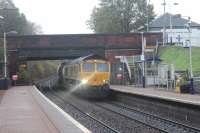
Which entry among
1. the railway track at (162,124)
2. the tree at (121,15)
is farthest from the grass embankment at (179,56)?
the tree at (121,15)

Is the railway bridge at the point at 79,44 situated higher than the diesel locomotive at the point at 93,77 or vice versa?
the railway bridge at the point at 79,44

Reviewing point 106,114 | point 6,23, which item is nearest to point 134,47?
point 106,114

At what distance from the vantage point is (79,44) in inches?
2547

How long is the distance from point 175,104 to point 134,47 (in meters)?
39.9

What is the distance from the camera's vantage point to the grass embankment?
53400 mm

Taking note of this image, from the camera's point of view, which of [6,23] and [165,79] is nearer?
[165,79]

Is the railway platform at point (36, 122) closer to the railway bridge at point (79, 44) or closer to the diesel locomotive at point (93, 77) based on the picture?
the diesel locomotive at point (93, 77)

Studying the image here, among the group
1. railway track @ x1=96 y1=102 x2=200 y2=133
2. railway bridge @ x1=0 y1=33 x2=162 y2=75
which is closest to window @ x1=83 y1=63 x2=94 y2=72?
railway track @ x1=96 y1=102 x2=200 y2=133

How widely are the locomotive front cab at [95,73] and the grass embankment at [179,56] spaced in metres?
12.8

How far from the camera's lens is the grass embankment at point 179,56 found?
175 ft

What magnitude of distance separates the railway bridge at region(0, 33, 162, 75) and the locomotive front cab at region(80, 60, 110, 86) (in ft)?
77.6

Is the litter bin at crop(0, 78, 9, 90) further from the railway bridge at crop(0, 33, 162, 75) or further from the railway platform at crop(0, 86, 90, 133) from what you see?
the railway platform at crop(0, 86, 90, 133)

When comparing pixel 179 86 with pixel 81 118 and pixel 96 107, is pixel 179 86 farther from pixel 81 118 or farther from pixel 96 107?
pixel 81 118

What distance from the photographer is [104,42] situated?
65.5 metres
